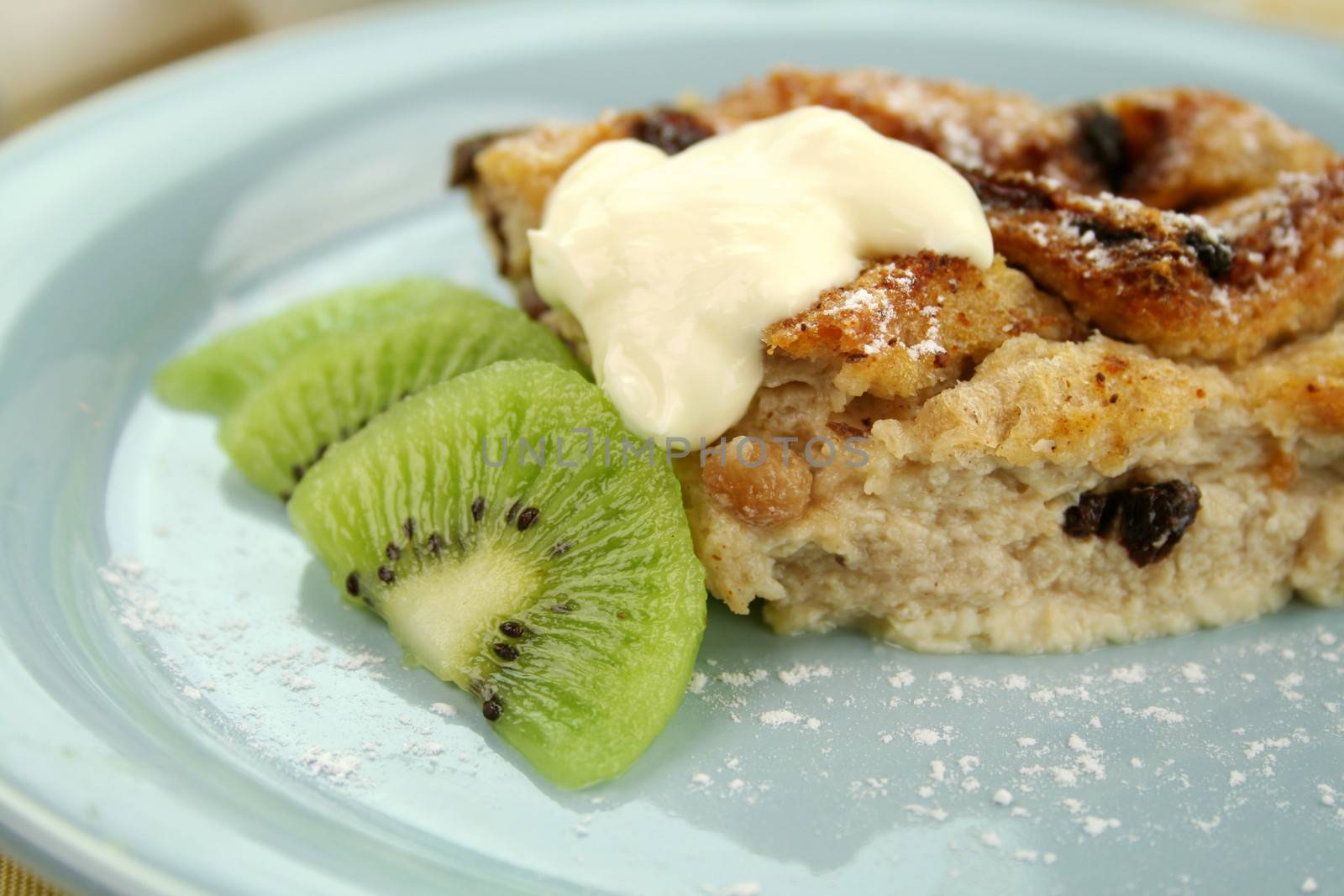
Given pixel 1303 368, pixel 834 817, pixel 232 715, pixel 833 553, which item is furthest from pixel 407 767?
pixel 1303 368

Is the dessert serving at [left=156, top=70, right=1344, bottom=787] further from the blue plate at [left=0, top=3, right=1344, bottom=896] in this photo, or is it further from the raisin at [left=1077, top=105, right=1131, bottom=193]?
the raisin at [left=1077, top=105, right=1131, bottom=193]

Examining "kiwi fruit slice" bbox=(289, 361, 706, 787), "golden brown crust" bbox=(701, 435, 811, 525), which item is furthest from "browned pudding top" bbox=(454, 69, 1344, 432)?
"kiwi fruit slice" bbox=(289, 361, 706, 787)

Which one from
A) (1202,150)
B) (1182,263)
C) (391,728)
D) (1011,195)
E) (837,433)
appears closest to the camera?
(391,728)

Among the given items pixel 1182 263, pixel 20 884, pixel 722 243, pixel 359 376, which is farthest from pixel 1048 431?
pixel 20 884

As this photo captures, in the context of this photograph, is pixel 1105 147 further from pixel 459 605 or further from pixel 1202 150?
pixel 459 605

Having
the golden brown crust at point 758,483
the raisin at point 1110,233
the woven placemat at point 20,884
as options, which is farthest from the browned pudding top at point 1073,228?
the woven placemat at point 20,884

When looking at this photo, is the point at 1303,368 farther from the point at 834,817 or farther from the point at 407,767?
the point at 407,767
